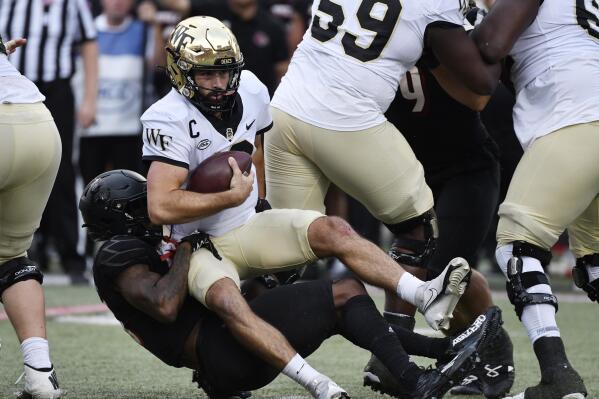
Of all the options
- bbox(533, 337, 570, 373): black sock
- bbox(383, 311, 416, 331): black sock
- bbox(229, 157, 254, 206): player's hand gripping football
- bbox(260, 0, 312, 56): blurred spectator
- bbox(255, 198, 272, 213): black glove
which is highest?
bbox(229, 157, 254, 206): player's hand gripping football

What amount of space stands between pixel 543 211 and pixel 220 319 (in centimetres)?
119

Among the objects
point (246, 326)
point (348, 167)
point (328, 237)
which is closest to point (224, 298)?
point (246, 326)

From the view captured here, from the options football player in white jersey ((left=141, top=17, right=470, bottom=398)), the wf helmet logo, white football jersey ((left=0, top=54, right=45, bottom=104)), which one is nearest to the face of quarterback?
football player in white jersey ((left=141, top=17, right=470, bottom=398))

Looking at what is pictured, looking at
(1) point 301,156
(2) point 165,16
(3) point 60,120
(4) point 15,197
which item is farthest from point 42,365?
(2) point 165,16

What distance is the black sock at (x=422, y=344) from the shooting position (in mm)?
4145

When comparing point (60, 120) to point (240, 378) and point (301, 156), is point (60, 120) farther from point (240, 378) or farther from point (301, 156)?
point (240, 378)

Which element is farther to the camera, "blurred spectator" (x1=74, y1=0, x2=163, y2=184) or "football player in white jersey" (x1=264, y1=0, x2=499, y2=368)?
"blurred spectator" (x1=74, y1=0, x2=163, y2=184)

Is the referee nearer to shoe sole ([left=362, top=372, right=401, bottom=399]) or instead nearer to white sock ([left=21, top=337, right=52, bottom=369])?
white sock ([left=21, top=337, right=52, bottom=369])

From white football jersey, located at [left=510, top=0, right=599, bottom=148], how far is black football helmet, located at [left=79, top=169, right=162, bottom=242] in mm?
1414

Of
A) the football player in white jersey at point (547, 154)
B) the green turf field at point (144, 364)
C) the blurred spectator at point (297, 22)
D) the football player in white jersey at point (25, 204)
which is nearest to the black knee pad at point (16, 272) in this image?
the football player in white jersey at point (25, 204)

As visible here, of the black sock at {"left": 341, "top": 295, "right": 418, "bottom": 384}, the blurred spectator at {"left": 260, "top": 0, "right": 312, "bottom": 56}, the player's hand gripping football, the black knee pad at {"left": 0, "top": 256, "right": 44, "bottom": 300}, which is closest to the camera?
the black sock at {"left": 341, "top": 295, "right": 418, "bottom": 384}

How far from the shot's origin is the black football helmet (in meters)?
4.58

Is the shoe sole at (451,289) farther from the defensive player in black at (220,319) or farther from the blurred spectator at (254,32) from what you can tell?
the blurred spectator at (254,32)

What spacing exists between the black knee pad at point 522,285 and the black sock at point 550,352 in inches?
5.2
